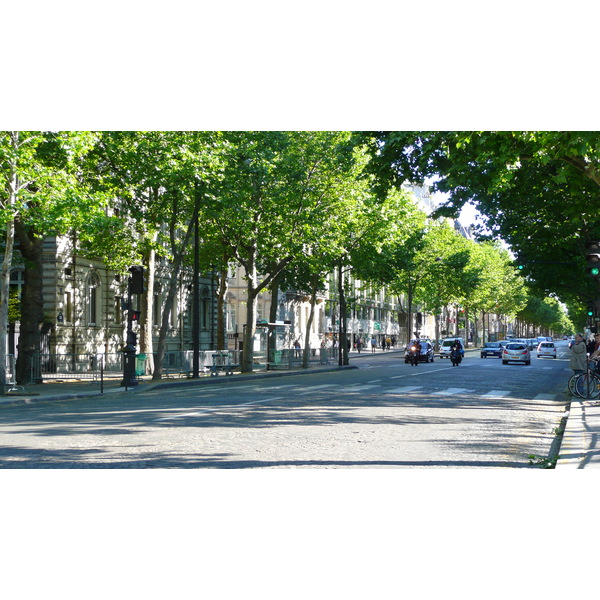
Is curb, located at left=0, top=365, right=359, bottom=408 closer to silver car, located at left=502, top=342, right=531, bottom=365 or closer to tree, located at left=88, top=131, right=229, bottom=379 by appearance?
tree, located at left=88, top=131, right=229, bottom=379

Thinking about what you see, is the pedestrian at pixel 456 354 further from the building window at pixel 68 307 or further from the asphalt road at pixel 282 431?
the asphalt road at pixel 282 431

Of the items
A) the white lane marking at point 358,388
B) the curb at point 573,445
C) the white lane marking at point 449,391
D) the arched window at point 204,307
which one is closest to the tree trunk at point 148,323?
the white lane marking at point 358,388

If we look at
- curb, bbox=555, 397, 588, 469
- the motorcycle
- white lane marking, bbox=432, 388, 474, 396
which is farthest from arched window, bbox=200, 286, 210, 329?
curb, bbox=555, 397, 588, 469

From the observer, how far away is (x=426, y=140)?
1866 cm

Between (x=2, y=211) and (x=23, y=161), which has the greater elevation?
(x=23, y=161)

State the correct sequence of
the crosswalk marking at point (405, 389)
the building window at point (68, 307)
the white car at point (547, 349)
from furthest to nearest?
the white car at point (547, 349) → the building window at point (68, 307) → the crosswalk marking at point (405, 389)

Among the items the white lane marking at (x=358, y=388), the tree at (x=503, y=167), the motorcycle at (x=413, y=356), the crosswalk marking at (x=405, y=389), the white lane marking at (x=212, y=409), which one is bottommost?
the crosswalk marking at (x=405, y=389)

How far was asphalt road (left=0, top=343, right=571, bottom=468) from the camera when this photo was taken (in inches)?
422

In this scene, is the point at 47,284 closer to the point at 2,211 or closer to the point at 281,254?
the point at 281,254

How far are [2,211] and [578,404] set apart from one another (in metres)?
14.9

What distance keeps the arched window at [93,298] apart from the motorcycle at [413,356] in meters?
21.0

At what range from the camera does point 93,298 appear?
41.0 metres

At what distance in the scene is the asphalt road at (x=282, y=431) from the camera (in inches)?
422
